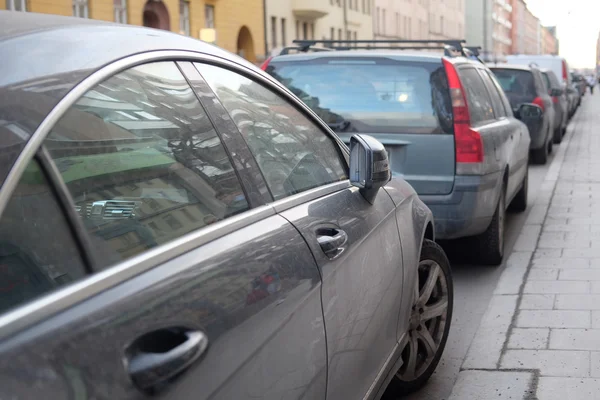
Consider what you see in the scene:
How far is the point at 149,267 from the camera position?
178 centimetres

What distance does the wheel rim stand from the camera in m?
3.86

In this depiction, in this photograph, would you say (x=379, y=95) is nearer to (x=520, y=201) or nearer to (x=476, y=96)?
(x=476, y=96)

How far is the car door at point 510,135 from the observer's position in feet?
24.0

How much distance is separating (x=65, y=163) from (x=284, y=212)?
865 millimetres

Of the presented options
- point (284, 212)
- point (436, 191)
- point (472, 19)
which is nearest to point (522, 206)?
point (436, 191)

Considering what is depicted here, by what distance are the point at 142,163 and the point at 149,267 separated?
344mm

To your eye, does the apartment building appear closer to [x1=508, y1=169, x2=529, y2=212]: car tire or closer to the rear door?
[x1=508, y1=169, x2=529, y2=212]: car tire

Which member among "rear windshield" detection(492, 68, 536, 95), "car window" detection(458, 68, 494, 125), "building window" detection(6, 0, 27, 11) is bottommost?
"rear windshield" detection(492, 68, 536, 95)

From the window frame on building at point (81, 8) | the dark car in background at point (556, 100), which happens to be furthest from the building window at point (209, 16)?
the dark car in background at point (556, 100)

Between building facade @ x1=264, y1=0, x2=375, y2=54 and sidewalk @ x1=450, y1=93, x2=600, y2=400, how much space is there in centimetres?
3041

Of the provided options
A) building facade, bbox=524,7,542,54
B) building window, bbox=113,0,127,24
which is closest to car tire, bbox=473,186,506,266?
building window, bbox=113,0,127,24

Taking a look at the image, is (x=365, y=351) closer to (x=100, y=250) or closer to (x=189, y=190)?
(x=189, y=190)

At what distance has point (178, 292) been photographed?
178 cm

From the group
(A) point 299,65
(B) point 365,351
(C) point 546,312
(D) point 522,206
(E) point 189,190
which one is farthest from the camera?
(D) point 522,206
